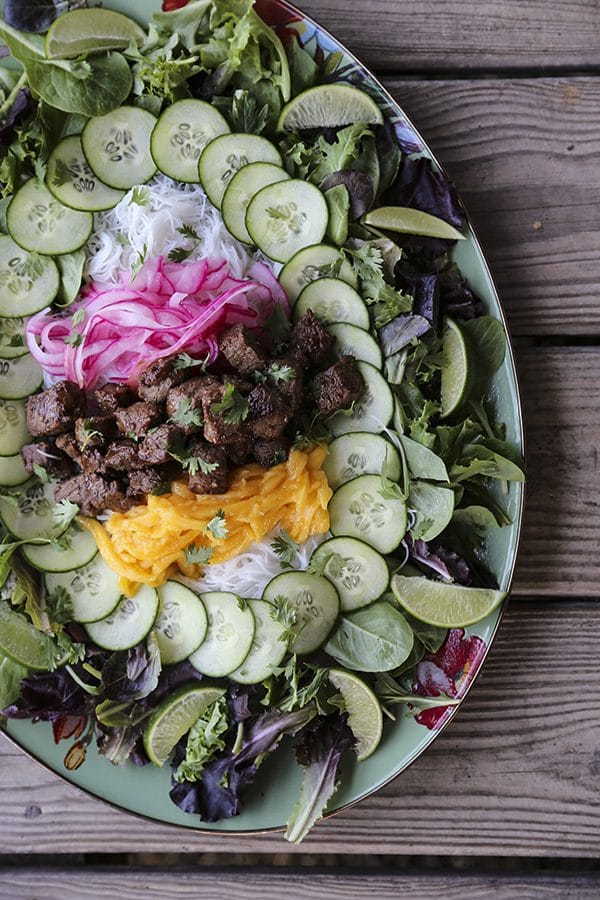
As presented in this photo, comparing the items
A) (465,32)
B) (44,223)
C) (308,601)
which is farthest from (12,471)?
(465,32)

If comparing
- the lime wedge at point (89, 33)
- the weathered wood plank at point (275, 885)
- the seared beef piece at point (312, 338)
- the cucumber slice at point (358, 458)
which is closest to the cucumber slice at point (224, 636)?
the cucumber slice at point (358, 458)

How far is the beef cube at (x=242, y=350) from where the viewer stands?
245 cm

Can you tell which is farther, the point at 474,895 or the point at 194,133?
the point at 474,895

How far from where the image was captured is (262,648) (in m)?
2.55

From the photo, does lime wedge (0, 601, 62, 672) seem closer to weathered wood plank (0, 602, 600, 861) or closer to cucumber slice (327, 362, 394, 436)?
weathered wood plank (0, 602, 600, 861)

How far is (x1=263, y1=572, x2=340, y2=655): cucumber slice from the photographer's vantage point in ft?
8.33

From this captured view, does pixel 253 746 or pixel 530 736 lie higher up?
pixel 253 746

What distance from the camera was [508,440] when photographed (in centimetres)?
255

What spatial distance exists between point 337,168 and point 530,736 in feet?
7.05

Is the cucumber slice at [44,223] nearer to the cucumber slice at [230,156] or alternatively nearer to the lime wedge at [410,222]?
the cucumber slice at [230,156]

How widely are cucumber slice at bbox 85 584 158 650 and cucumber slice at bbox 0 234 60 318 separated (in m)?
1.04

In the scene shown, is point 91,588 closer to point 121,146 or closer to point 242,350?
point 242,350

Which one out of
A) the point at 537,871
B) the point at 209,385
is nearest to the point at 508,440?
the point at 209,385

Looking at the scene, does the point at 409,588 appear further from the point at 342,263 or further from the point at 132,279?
the point at 132,279
